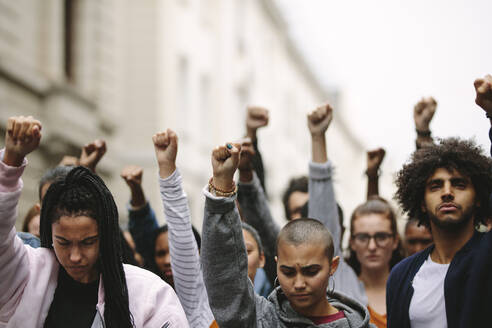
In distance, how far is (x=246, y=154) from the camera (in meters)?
3.91

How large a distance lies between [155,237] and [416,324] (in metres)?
1.82

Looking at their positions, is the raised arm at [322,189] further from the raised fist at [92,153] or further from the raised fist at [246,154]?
the raised fist at [92,153]

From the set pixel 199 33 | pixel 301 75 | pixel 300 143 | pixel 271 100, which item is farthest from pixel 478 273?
pixel 301 75

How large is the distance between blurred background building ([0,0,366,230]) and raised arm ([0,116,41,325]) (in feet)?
14.7

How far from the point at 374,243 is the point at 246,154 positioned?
1.05m

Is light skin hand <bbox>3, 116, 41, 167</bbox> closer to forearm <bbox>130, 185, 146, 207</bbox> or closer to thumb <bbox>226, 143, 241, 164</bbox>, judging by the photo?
thumb <bbox>226, 143, 241, 164</bbox>

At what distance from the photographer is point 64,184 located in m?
2.76

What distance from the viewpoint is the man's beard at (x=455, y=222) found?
320cm

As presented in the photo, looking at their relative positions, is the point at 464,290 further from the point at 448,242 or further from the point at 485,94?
the point at 485,94

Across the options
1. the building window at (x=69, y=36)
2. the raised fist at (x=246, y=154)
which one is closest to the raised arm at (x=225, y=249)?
the raised fist at (x=246, y=154)

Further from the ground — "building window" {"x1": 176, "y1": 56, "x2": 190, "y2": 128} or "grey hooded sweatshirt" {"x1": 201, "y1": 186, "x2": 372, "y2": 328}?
"building window" {"x1": 176, "y1": 56, "x2": 190, "y2": 128}

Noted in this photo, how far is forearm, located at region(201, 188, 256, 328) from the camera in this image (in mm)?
2674

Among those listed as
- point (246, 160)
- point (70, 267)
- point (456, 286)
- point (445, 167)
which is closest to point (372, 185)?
point (246, 160)

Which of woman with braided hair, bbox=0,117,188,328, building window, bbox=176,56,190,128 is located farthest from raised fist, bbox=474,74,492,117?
building window, bbox=176,56,190,128
